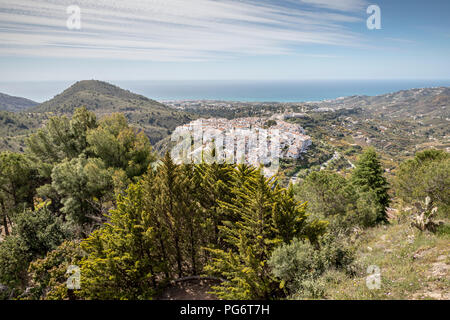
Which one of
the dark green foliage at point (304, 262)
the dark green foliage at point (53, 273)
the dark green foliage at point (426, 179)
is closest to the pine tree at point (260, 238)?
the dark green foliage at point (304, 262)

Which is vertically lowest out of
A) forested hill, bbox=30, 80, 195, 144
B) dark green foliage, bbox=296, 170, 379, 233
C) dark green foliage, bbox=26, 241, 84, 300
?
dark green foliage, bbox=26, 241, 84, 300

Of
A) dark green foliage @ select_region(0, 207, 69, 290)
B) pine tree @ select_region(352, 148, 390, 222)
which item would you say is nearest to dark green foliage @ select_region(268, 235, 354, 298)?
dark green foliage @ select_region(0, 207, 69, 290)

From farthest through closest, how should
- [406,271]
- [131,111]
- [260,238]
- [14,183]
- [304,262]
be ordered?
1. [131,111]
2. [14,183]
3. [260,238]
4. [304,262]
5. [406,271]

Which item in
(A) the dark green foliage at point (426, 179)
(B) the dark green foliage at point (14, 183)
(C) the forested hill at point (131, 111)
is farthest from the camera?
(C) the forested hill at point (131, 111)

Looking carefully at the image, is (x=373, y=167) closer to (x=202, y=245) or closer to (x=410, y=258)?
(x=410, y=258)

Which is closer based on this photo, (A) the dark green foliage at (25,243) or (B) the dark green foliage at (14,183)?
(A) the dark green foliage at (25,243)

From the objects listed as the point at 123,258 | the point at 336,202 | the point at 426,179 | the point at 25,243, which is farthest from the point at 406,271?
the point at 25,243

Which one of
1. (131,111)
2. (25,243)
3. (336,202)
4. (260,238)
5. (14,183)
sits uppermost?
(131,111)

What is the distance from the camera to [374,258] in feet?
28.2

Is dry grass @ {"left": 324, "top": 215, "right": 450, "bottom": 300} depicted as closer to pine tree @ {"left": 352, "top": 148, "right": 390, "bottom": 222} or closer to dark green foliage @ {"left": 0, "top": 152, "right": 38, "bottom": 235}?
pine tree @ {"left": 352, "top": 148, "right": 390, "bottom": 222}

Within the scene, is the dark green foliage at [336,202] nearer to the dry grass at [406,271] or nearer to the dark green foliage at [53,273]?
the dry grass at [406,271]

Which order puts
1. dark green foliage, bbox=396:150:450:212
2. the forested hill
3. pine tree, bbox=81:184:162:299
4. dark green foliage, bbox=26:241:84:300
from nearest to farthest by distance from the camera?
1. dark green foliage, bbox=26:241:84:300
2. pine tree, bbox=81:184:162:299
3. dark green foliage, bbox=396:150:450:212
4. the forested hill

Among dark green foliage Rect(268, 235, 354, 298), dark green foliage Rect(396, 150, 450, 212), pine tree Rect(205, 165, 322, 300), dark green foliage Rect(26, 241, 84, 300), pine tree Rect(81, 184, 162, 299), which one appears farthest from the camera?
dark green foliage Rect(396, 150, 450, 212)

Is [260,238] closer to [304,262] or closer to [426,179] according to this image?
[304,262]
